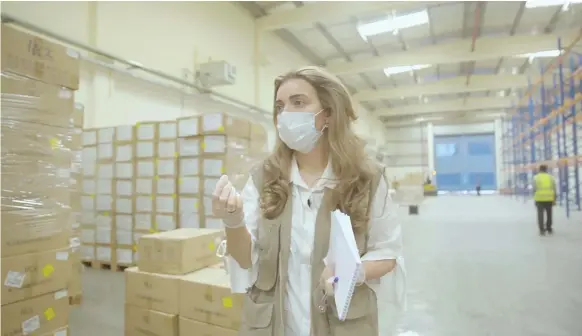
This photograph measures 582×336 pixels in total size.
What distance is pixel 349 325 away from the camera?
96cm

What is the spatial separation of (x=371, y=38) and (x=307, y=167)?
9190 mm

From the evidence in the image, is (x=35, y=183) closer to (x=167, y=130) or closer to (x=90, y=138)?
(x=167, y=130)

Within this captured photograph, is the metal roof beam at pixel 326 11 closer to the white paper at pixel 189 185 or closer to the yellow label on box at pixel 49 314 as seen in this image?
the white paper at pixel 189 185

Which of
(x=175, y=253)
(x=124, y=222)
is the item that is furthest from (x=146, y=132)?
(x=175, y=253)

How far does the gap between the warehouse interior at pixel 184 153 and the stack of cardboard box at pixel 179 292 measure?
0.01 metres

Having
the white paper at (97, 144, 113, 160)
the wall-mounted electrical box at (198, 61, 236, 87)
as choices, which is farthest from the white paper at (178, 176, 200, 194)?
the wall-mounted electrical box at (198, 61, 236, 87)

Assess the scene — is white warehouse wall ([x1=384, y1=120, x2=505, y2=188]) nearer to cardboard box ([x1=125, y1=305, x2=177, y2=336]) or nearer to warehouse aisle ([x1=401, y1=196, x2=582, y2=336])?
warehouse aisle ([x1=401, y1=196, x2=582, y2=336])

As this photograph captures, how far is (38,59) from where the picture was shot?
89.3 inches

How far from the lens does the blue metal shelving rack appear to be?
25.2ft

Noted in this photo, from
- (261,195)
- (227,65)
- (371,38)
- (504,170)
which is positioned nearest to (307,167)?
(261,195)

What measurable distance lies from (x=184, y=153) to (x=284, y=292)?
3857 mm

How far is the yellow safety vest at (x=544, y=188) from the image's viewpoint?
6281mm

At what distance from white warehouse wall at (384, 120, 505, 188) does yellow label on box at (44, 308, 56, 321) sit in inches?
798

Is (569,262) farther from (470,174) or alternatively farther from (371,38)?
(470,174)
